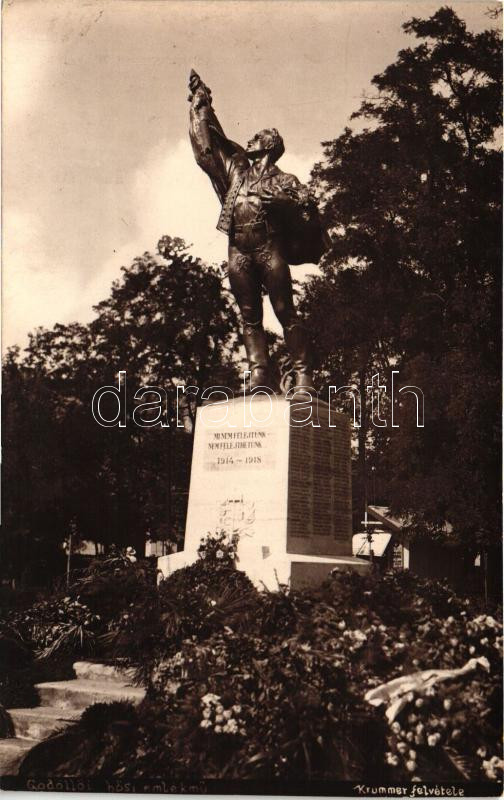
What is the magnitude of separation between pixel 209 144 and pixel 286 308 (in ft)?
6.43

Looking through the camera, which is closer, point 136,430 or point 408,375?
point 408,375

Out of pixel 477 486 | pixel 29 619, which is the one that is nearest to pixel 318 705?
pixel 29 619

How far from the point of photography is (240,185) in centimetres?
974

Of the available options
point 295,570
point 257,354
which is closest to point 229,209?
point 257,354

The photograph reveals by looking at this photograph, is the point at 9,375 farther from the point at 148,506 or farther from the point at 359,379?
the point at 359,379

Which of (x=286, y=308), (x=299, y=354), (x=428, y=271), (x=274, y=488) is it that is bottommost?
(x=274, y=488)

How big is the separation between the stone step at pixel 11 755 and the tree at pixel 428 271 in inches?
372

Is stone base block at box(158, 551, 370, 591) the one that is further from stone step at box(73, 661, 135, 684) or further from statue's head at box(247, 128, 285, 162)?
statue's head at box(247, 128, 285, 162)

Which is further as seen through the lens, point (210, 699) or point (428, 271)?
point (428, 271)

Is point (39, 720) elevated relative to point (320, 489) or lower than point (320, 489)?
lower

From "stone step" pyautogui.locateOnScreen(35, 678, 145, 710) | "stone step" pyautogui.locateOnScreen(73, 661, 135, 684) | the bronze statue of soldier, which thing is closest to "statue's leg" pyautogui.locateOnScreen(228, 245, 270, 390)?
the bronze statue of soldier

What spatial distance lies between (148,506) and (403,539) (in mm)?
5466

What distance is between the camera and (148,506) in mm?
19797

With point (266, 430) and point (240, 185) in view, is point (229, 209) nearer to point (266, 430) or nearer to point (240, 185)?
point (240, 185)
